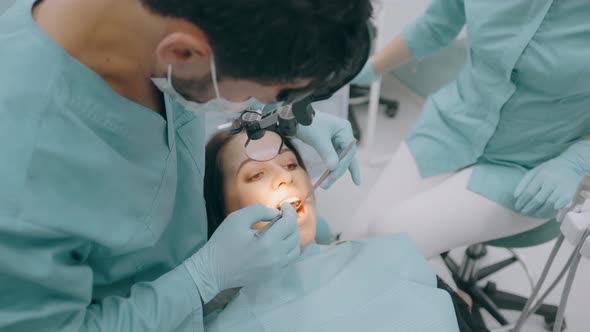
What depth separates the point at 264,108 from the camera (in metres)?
1.10

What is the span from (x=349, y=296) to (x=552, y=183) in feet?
2.04

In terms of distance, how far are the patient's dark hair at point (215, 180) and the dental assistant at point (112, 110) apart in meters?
0.32

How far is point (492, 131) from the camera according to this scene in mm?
1360

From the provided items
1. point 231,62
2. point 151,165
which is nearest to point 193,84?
point 231,62

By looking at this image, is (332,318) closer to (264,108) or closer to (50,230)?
(264,108)

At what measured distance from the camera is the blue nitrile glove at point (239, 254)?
961 mm

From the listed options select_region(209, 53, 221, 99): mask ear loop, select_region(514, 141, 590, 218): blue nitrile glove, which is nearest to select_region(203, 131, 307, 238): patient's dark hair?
select_region(209, 53, 221, 99): mask ear loop

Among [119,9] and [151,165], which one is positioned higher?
[119,9]

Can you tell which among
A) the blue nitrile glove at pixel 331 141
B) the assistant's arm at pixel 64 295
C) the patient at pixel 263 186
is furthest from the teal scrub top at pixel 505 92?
the assistant's arm at pixel 64 295

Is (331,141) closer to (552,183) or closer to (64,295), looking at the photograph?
(552,183)

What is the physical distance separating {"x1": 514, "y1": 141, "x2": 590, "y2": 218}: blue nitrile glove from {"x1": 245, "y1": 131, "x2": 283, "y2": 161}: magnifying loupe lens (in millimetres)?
666

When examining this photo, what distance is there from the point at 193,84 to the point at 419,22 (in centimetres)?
102

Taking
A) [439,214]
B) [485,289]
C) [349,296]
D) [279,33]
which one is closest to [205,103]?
[279,33]

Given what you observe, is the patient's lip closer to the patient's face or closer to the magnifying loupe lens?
the patient's face
